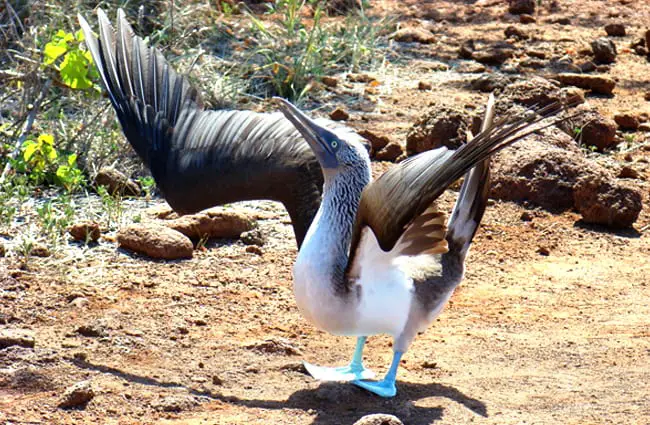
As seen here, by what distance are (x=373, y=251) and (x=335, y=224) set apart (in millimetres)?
255

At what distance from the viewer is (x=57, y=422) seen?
16.3 feet

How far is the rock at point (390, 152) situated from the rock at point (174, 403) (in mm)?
3901

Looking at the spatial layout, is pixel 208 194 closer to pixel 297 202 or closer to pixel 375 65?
pixel 297 202

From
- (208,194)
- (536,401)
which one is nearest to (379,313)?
(536,401)

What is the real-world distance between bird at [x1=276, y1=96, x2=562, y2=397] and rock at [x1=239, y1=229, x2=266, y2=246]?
194cm

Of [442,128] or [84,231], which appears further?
[442,128]

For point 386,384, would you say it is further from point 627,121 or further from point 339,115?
point 627,121

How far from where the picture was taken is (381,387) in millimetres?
5355

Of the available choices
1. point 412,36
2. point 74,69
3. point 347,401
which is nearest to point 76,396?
point 347,401

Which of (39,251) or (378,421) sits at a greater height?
(378,421)

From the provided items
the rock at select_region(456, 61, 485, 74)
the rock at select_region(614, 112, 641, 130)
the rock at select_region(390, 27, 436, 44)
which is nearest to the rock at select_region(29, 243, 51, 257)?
the rock at select_region(614, 112, 641, 130)

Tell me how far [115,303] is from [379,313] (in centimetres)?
185

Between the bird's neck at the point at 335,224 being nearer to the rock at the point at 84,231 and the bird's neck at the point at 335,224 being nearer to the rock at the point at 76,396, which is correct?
the rock at the point at 76,396

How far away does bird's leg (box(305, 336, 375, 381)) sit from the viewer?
5488 mm
